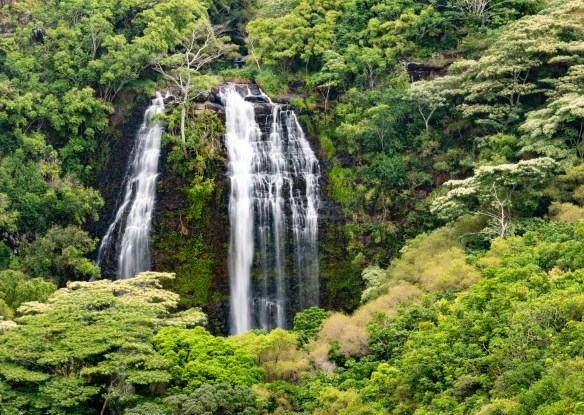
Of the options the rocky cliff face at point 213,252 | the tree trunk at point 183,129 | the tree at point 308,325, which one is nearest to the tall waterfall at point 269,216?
the rocky cliff face at point 213,252

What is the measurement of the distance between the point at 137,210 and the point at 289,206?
21.5ft

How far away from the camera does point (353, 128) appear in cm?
3759

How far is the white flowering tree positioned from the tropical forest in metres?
0.12

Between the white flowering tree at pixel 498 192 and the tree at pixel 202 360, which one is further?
the white flowering tree at pixel 498 192

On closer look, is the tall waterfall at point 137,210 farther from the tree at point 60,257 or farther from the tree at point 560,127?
the tree at point 560,127

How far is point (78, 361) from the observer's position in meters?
23.4

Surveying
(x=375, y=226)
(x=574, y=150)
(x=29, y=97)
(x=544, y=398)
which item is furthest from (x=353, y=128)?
(x=544, y=398)

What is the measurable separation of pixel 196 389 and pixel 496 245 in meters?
10.3

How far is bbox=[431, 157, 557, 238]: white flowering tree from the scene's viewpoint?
28.9 meters

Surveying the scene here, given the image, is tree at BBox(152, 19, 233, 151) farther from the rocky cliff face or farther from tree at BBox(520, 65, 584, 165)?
tree at BBox(520, 65, 584, 165)

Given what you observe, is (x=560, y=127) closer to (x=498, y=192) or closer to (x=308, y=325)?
(x=498, y=192)

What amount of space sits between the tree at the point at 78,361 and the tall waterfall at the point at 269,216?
9762mm

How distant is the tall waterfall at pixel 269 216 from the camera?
3509cm

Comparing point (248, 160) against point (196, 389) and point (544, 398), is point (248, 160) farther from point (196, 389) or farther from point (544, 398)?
point (544, 398)
